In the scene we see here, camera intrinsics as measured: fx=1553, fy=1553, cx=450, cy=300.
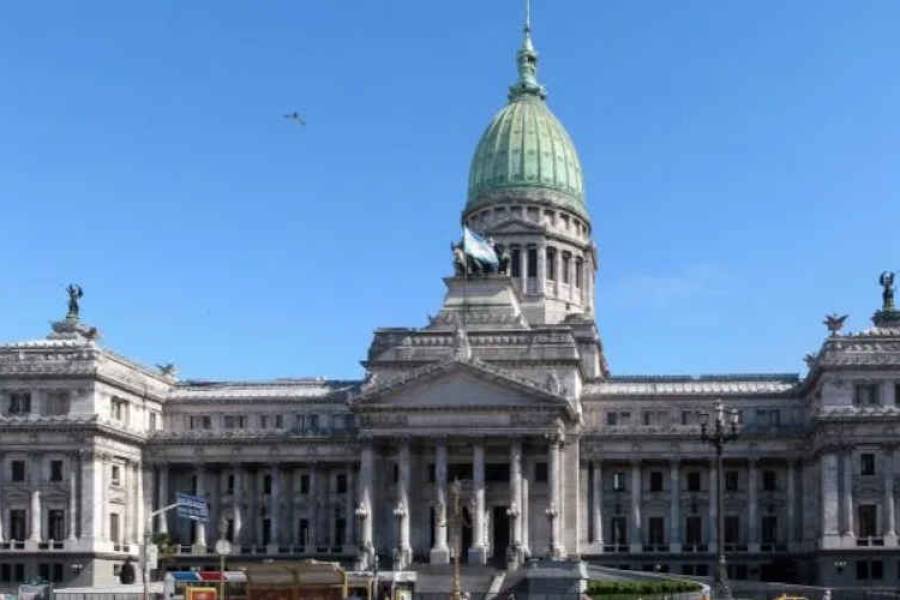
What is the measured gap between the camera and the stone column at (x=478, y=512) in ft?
446

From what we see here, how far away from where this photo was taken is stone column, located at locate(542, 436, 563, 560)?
451 ft

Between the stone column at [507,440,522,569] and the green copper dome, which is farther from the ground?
the green copper dome

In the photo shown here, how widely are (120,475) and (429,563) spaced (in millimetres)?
31588

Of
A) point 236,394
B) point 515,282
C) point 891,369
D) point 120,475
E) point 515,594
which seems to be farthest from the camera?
point 515,282

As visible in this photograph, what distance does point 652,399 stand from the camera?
151 m

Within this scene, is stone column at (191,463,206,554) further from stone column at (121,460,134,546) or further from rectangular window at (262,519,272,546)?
stone column at (121,460,134,546)

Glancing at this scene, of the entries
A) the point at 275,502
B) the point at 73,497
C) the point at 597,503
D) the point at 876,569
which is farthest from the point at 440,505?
the point at 876,569

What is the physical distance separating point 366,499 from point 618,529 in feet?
84.8

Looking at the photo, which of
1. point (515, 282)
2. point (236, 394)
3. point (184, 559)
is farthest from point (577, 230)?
point (184, 559)

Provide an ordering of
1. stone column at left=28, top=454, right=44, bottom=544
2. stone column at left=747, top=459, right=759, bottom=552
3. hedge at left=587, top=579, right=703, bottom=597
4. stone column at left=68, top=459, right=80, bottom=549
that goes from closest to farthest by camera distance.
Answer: hedge at left=587, top=579, right=703, bottom=597
stone column at left=68, top=459, right=80, bottom=549
stone column at left=28, top=454, right=44, bottom=544
stone column at left=747, top=459, right=759, bottom=552

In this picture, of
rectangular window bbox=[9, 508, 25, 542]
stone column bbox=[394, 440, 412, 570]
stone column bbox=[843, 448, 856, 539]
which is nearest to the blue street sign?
stone column bbox=[394, 440, 412, 570]

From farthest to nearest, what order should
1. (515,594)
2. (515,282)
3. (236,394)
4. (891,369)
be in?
(515,282)
(236,394)
(891,369)
(515,594)

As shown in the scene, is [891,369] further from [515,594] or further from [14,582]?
[14,582]

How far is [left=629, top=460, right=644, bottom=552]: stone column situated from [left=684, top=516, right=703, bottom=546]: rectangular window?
175 inches
